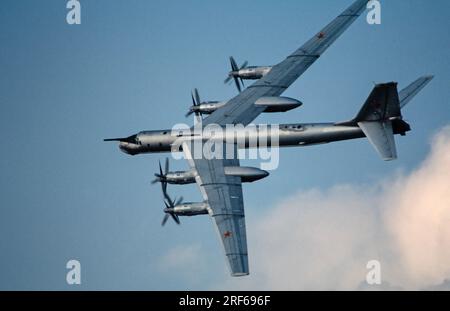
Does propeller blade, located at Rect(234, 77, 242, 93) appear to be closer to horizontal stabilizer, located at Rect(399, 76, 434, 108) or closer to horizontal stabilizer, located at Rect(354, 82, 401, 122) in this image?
horizontal stabilizer, located at Rect(354, 82, 401, 122)

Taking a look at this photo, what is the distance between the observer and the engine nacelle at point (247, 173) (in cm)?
5722

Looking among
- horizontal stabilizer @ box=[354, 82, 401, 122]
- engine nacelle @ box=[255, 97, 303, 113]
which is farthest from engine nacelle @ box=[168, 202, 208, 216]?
horizontal stabilizer @ box=[354, 82, 401, 122]

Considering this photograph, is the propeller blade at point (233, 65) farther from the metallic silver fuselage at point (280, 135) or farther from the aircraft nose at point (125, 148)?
the aircraft nose at point (125, 148)

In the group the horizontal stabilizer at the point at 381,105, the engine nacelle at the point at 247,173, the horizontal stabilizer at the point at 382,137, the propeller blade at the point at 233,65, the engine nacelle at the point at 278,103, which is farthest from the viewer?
the propeller blade at the point at 233,65

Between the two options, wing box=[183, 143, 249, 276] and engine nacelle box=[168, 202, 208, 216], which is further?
engine nacelle box=[168, 202, 208, 216]

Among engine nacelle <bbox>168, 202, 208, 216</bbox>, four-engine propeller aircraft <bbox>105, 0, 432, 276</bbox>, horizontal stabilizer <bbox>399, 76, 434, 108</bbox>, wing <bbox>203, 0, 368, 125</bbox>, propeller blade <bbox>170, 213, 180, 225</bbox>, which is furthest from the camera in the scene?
wing <bbox>203, 0, 368, 125</bbox>

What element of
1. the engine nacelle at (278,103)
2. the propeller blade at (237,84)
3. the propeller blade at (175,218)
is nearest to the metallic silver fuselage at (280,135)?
the engine nacelle at (278,103)

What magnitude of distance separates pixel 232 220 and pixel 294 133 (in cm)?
1506

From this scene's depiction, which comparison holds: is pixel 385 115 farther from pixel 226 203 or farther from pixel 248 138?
pixel 226 203

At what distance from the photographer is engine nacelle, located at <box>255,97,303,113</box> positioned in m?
65.1

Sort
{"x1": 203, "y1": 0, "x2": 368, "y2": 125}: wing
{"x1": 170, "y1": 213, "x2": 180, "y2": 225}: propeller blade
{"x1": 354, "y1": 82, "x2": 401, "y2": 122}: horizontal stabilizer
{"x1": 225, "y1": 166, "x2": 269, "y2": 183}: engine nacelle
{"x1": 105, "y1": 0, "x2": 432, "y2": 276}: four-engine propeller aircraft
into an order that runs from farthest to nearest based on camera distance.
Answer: {"x1": 203, "y1": 0, "x2": 368, "y2": 125}: wing
{"x1": 354, "y1": 82, "x2": 401, "y2": 122}: horizontal stabilizer
{"x1": 225, "y1": 166, "x2": 269, "y2": 183}: engine nacelle
{"x1": 170, "y1": 213, "x2": 180, "y2": 225}: propeller blade
{"x1": 105, "y1": 0, "x2": 432, "y2": 276}: four-engine propeller aircraft

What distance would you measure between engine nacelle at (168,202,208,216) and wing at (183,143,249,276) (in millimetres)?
654
